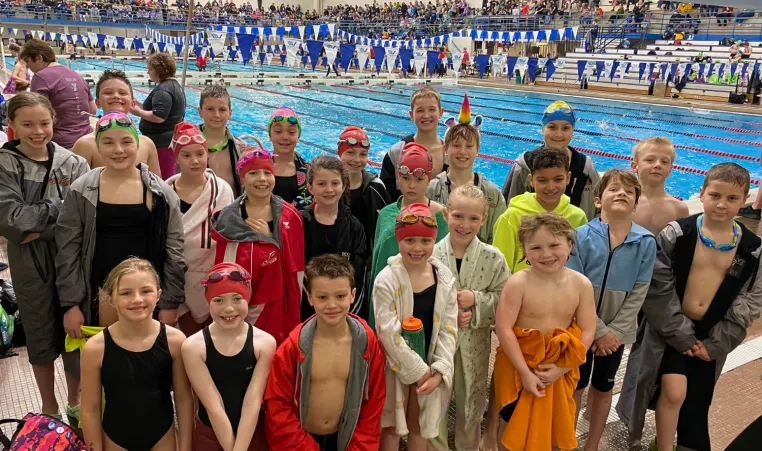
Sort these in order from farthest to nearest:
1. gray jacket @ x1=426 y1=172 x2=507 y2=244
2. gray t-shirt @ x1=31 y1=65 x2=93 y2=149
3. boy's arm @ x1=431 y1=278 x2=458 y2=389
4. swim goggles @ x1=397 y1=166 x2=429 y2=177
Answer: gray t-shirt @ x1=31 y1=65 x2=93 y2=149 < gray jacket @ x1=426 y1=172 x2=507 y2=244 < swim goggles @ x1=397 y1=166 x2=429 y2=177 < boy's arm @ x1=431 y1=278 x2=458 y2=389

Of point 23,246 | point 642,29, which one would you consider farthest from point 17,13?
point 23,246

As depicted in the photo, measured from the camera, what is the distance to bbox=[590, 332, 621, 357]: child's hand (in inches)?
93.3

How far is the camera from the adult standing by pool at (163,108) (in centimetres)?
428

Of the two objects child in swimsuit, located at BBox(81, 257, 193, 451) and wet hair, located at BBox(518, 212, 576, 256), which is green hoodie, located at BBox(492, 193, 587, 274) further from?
child in swimsuit, located at BBox(81, 257, 193, 451)

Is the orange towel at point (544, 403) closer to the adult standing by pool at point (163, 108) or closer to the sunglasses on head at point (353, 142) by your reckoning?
the sunglasses on head at point (353, 142)

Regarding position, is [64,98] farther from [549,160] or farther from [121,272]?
[549,160]

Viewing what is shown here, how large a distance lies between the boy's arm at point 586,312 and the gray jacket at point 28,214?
222 cm

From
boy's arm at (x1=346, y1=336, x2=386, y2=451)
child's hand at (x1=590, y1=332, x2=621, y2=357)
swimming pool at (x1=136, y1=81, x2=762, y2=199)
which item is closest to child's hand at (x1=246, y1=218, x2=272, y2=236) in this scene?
boy's arm at (x1=346, y1=336, x2=386, y2=451)

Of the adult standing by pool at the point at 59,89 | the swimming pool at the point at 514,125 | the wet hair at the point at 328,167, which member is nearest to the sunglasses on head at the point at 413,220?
the wet hair at the point at 328,167

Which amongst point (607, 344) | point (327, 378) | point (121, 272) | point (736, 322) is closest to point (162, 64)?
point (121, 272)

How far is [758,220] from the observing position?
5.63 meters

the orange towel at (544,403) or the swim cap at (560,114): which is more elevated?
the swim cap at (560,114)

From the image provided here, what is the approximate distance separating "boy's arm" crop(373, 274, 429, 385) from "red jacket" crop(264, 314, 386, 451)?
0.05 metres

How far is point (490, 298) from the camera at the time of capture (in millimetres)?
2383
